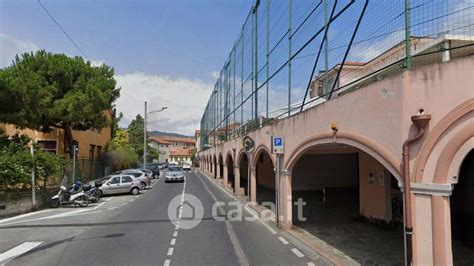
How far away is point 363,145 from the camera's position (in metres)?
7.65

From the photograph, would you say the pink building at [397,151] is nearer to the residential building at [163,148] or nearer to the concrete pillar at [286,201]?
the concrete pillar at [286,201]

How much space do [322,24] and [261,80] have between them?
839cm

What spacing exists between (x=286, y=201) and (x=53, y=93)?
66.4ft

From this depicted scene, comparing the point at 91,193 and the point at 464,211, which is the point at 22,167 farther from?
the point at 464,211

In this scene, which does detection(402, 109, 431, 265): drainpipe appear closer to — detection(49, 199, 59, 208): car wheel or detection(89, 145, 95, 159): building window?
detection(49, 199, 59, 208): car wheel

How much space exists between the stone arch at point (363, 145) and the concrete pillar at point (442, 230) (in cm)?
74

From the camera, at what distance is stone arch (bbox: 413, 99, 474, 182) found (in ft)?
17.8

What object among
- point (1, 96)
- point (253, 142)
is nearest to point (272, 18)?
point (253, 142)

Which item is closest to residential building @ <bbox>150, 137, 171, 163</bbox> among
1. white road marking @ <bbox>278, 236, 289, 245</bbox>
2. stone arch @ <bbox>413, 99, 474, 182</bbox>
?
white road marking @ <bbox>278, 236, 289, 245</bbox>

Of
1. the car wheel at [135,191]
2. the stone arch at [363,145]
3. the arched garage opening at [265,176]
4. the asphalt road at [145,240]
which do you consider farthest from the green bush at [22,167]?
the stone arch at [363,145]

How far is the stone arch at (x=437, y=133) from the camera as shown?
17.8 ft

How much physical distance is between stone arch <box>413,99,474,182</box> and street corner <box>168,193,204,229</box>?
27.1 ft

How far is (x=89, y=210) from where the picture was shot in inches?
711

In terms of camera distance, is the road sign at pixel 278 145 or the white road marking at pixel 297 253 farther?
the road sign at pixel 278 145
